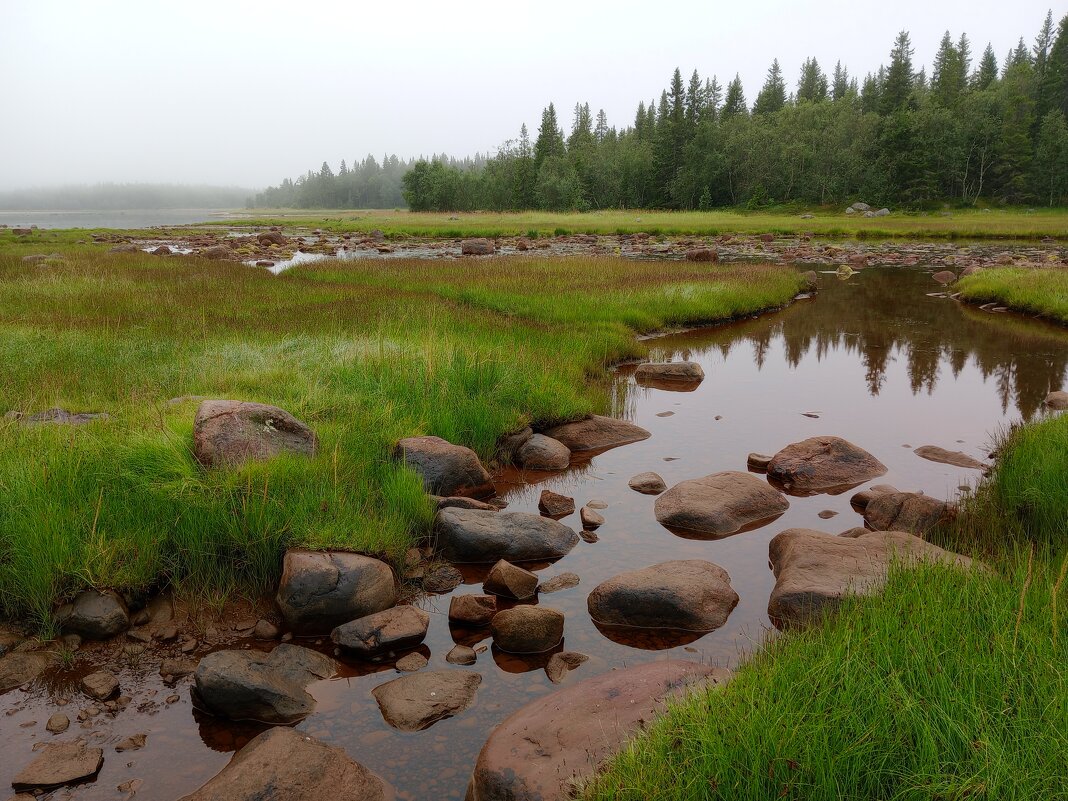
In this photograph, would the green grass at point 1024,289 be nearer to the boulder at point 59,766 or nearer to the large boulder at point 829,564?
the large boulder at point 829,564

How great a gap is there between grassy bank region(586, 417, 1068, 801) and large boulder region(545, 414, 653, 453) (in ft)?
19.4

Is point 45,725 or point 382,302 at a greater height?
point 382,302

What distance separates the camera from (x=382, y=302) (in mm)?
16422

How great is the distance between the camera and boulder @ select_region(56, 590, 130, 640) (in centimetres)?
529

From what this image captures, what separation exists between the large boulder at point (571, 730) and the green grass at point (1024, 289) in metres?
20.1

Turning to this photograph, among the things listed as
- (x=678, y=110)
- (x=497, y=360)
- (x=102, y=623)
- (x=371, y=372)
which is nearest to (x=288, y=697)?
(x=102, y=623)

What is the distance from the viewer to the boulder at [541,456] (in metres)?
9.28

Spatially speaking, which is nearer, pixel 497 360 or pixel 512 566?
pixel 512 566

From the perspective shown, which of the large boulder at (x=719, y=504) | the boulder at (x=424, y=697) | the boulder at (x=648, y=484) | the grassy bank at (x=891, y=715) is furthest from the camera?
the boulder at (x=648, y=484)

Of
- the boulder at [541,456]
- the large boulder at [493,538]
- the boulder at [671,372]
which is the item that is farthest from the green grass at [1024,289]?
the large boulder at [493,538]

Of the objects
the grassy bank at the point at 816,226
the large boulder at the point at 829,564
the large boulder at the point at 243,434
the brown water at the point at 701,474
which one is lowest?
the brown water at the point at 701,474

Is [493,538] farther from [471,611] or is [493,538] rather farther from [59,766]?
[59,766]

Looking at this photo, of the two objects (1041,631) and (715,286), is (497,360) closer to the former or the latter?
(1041,631)

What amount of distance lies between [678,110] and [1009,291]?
78.9 metres
